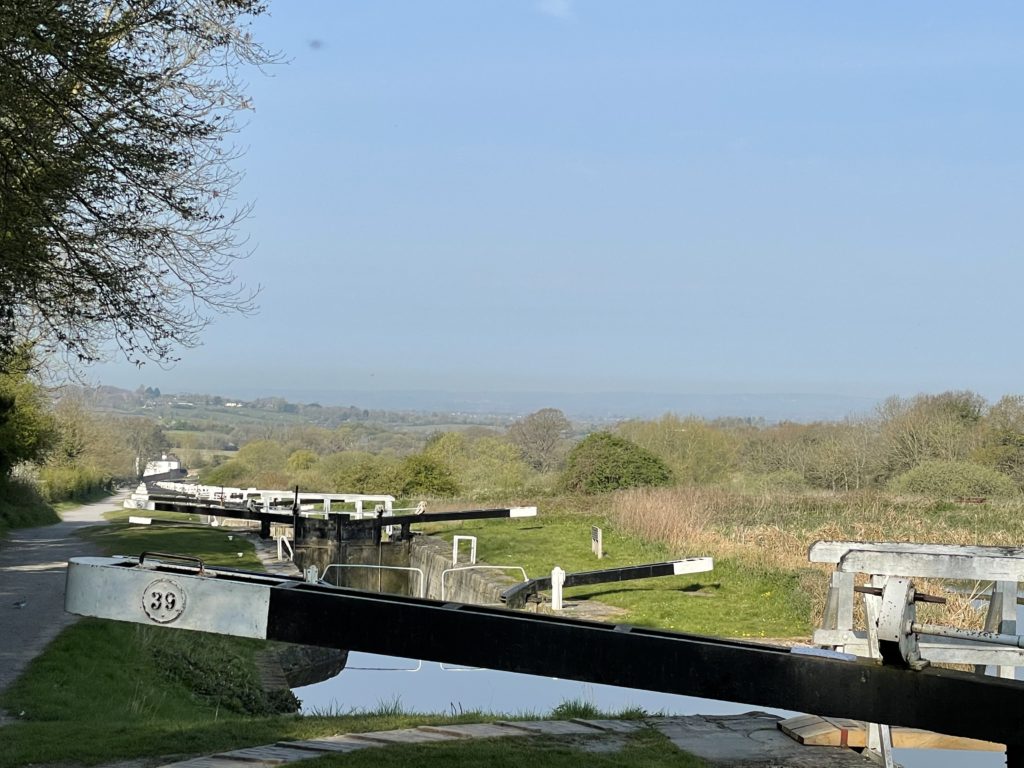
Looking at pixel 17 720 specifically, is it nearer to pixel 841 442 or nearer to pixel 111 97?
pixel 111 97

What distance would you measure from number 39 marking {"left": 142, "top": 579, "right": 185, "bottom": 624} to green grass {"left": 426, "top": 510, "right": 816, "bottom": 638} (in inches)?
380

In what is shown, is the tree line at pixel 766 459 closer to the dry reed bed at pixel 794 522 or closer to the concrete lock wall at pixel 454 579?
the dry reed bed at pixel 794 522

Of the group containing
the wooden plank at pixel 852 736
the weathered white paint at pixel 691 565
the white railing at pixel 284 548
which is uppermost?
the wooden plank at pixel 852 736

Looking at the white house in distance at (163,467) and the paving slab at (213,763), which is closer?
the paving slab at (213,763)

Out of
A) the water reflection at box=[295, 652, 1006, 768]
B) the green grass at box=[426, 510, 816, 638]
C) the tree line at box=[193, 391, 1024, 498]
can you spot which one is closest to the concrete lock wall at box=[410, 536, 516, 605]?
the green grass at box=[426, 510, 816, 638]

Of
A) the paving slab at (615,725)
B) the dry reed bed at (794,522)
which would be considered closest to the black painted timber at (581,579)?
the dry reed bed at (794,522)

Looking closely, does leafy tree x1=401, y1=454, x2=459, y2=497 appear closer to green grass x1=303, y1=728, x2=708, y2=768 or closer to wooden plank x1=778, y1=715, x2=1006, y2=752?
wooden plank x1=778, y1=715, x2=1006, y2=752

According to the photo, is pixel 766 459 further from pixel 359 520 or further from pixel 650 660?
pixel 650 660

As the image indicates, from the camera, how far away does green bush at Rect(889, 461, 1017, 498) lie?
30.7 metres

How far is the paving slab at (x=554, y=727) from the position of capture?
6.31 meters

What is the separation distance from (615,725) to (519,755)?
1.15 metres

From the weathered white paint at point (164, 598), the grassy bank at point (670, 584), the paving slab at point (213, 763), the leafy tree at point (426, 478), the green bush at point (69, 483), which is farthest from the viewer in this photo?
the green bush at point (69, 483)

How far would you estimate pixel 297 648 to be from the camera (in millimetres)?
12148

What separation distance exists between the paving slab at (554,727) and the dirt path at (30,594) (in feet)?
12.0
